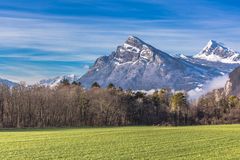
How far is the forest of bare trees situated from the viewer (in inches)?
5463

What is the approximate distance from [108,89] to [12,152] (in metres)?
119

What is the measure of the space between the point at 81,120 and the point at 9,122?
24422mm

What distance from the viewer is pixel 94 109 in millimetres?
147250

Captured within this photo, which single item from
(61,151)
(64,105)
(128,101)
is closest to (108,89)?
(128,101)

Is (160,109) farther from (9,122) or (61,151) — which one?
(61,151)

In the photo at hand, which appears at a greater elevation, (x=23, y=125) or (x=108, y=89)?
(x=108, y=89)

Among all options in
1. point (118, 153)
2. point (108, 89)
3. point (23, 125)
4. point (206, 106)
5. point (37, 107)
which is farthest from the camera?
point (206, 106)

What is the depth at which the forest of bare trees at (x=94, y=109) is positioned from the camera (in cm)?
13875

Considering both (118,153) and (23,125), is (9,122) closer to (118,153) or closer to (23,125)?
(23,125)

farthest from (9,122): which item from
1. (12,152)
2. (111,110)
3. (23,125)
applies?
(12,152)

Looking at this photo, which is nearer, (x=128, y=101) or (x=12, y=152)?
(x=12, y=152)

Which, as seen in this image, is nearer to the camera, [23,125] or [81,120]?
[23,125]

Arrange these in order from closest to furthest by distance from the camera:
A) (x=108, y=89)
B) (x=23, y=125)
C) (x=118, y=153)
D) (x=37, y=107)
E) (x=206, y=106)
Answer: (x=118, y=153) → (x=23, y=125) → (x=37, y=107) → (x=108, y=89) → (x=206, y=106)

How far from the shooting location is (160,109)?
167 meters
